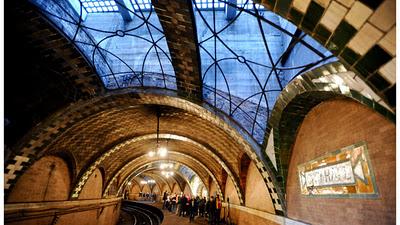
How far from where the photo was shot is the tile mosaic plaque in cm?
420

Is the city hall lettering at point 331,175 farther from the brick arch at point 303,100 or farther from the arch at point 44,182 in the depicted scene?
the arch at point 44,182

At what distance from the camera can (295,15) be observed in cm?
263

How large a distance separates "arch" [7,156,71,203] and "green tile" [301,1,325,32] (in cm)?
1032

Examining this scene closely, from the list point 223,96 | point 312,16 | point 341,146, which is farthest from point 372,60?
point 223,96

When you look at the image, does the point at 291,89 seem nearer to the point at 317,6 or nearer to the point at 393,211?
the point at 393,211

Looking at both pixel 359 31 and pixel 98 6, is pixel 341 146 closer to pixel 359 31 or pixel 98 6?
pixel 359 31

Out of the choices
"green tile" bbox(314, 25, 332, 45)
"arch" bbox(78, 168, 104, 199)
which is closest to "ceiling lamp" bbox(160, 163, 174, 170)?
"arch" bbox(78, 168, 104, 199)

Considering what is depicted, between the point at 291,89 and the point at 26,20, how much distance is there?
615 cm

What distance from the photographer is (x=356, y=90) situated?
12.2 ft

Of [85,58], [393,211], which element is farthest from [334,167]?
[85,58]

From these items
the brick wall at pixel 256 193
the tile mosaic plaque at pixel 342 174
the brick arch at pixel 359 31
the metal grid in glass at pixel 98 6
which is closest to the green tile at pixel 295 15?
the brick arch at pixel 359 31

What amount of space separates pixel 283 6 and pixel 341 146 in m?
3.35

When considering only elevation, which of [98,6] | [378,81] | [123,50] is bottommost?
[378,81]

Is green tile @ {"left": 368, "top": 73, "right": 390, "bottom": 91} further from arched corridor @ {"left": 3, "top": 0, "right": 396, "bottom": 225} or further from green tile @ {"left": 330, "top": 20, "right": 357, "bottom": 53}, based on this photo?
green tile @ {"left": 330, "top": 20, "right": 357, "bottom": 53}
